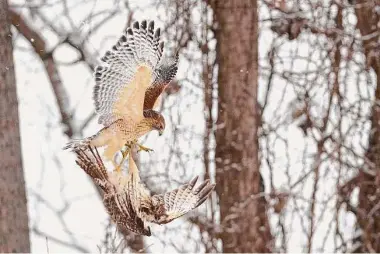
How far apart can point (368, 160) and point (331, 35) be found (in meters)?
0.47

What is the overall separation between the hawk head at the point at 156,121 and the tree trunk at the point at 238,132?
3.00 feet

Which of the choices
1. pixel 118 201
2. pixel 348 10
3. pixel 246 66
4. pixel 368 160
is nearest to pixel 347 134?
pixel 368 160

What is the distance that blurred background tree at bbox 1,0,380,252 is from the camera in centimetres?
130

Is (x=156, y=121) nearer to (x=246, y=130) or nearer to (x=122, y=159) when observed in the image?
(x=122, y=159)

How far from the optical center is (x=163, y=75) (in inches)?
23.0

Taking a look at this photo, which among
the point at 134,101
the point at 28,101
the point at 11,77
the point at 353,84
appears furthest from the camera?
the point at 353,84

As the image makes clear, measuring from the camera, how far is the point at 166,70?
1.94ft

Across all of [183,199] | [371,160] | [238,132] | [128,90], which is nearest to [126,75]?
[128,90]

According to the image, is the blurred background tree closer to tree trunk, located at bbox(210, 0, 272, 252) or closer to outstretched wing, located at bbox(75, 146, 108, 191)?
tree trunk, located at bbox(210, 0, 272, 252)

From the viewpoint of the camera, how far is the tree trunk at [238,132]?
1.55m

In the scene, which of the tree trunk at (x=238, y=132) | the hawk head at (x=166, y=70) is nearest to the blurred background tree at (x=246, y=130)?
the tree trunk at (x=238, y=132)

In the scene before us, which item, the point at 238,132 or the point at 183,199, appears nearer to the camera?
the point at 183,199

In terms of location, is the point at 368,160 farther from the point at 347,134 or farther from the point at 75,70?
the point at 75,70

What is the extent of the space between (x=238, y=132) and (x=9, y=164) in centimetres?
99
